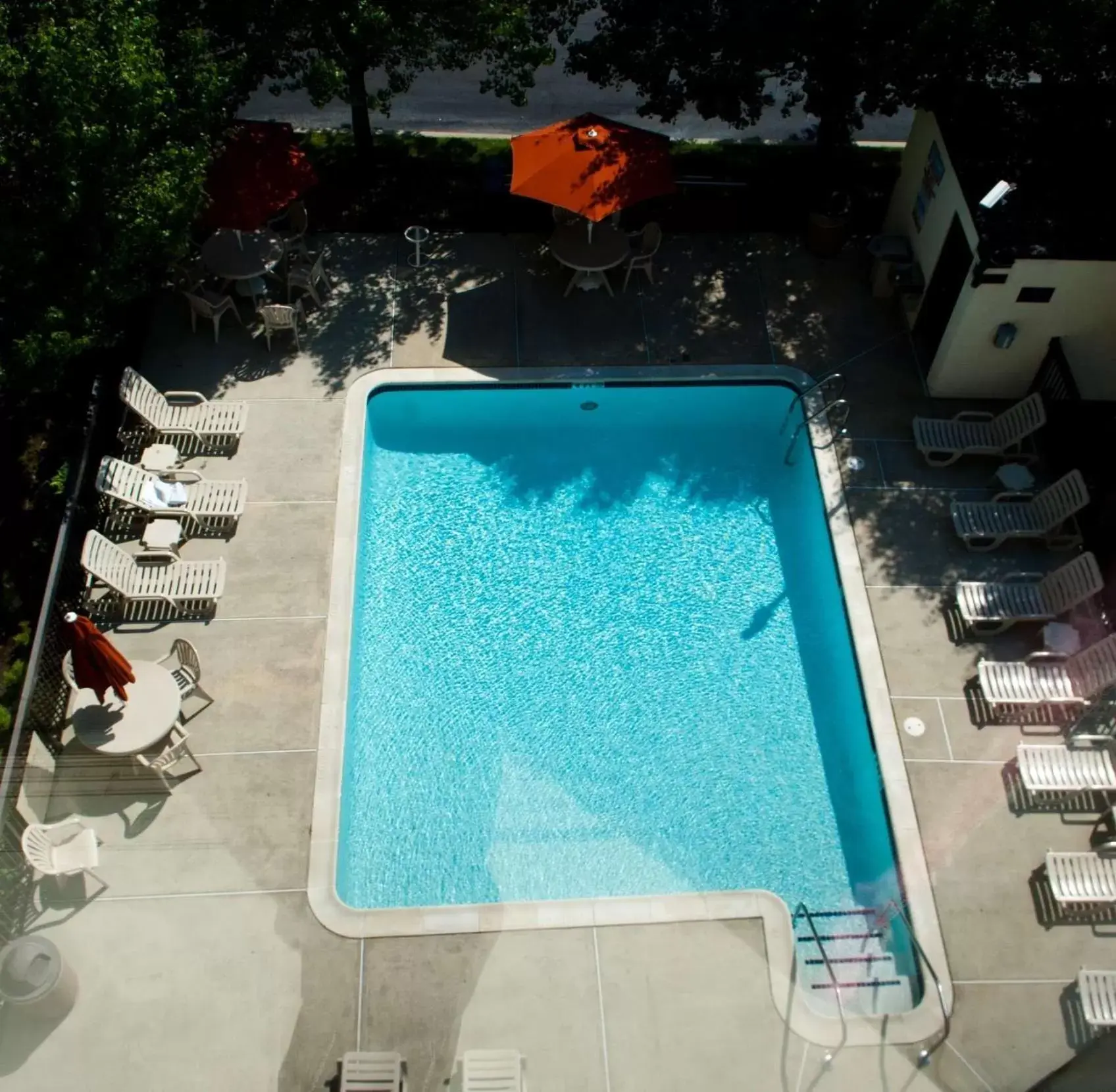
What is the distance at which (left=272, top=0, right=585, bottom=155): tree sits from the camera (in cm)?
1530

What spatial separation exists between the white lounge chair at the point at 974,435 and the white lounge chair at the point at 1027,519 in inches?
35.3

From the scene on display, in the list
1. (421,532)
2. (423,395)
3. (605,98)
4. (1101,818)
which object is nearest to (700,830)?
(1101,818)

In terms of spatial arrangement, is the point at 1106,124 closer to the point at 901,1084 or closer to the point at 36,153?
the point at 901,1084

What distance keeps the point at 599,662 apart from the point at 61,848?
23.0 feet

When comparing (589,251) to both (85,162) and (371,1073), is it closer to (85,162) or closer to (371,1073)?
(85,162)

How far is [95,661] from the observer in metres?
11.6

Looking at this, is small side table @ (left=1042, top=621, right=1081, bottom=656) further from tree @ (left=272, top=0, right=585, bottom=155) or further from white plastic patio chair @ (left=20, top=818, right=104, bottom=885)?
white plastic patio chair @ (left=20, top=818, right=104, bottom=885)

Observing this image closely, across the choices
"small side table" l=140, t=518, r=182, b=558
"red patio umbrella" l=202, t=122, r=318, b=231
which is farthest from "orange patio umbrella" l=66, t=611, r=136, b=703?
"red patio umbrella" l=202, t=122, r=318, b=231

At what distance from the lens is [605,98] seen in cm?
2225

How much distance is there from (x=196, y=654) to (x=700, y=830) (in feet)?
22.5

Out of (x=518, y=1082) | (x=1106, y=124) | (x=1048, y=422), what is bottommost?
(x=518, y=1082)

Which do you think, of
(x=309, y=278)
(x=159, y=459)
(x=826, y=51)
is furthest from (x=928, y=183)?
(x=159, y=459)

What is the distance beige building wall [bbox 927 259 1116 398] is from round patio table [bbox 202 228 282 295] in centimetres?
1105

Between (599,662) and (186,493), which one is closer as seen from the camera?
(599,662)
